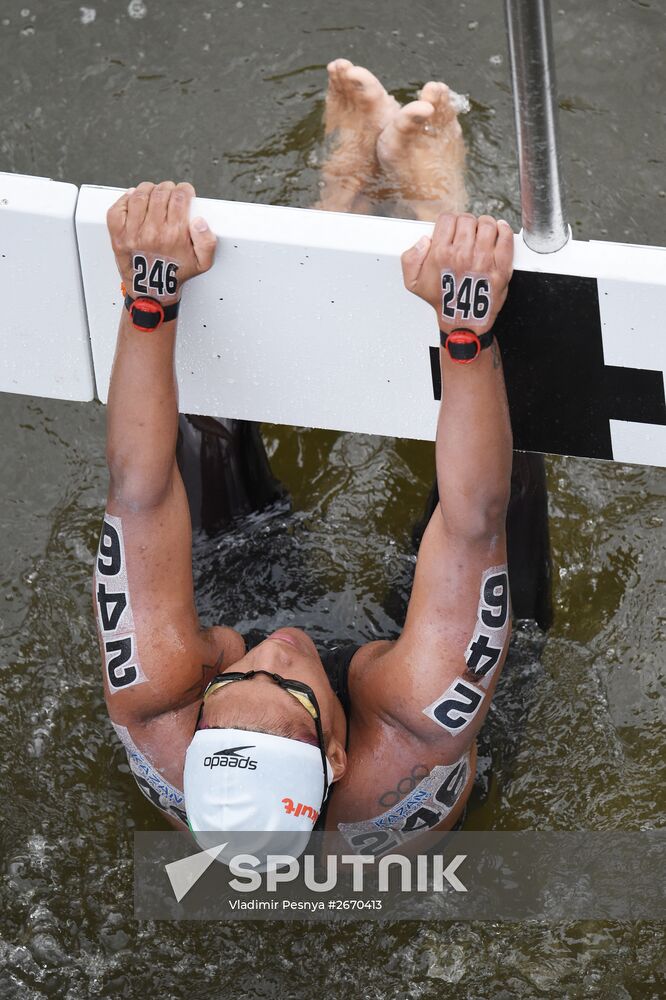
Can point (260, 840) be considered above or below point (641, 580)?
above

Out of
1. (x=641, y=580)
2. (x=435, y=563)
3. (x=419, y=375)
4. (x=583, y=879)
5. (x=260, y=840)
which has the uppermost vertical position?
(x=419, y=375)

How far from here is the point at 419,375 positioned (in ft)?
6.25

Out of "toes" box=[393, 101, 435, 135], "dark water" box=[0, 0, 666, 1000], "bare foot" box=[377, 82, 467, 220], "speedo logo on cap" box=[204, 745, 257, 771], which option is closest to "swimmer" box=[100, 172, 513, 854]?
"speedo logo on cap" box=[204, 745, 257, 771]

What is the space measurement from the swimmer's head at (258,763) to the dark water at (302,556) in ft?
2.04

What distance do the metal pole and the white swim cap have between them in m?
0.89

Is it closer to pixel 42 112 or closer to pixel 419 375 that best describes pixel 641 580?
pixel 419 375

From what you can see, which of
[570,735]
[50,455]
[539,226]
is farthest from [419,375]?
[50,455]

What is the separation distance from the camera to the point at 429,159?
9.13 feet

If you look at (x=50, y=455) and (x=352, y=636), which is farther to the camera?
(x=50, y=455)

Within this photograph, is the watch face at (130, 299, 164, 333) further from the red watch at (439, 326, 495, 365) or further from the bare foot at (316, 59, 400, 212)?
the bare foot at (316, 59, 400, 212)

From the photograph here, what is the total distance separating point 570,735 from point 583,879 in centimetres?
32

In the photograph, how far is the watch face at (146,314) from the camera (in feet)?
5.96

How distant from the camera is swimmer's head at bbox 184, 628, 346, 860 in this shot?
5.64 feet

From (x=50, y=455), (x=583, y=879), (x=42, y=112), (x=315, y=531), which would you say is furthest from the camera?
(x=42, y=112)
